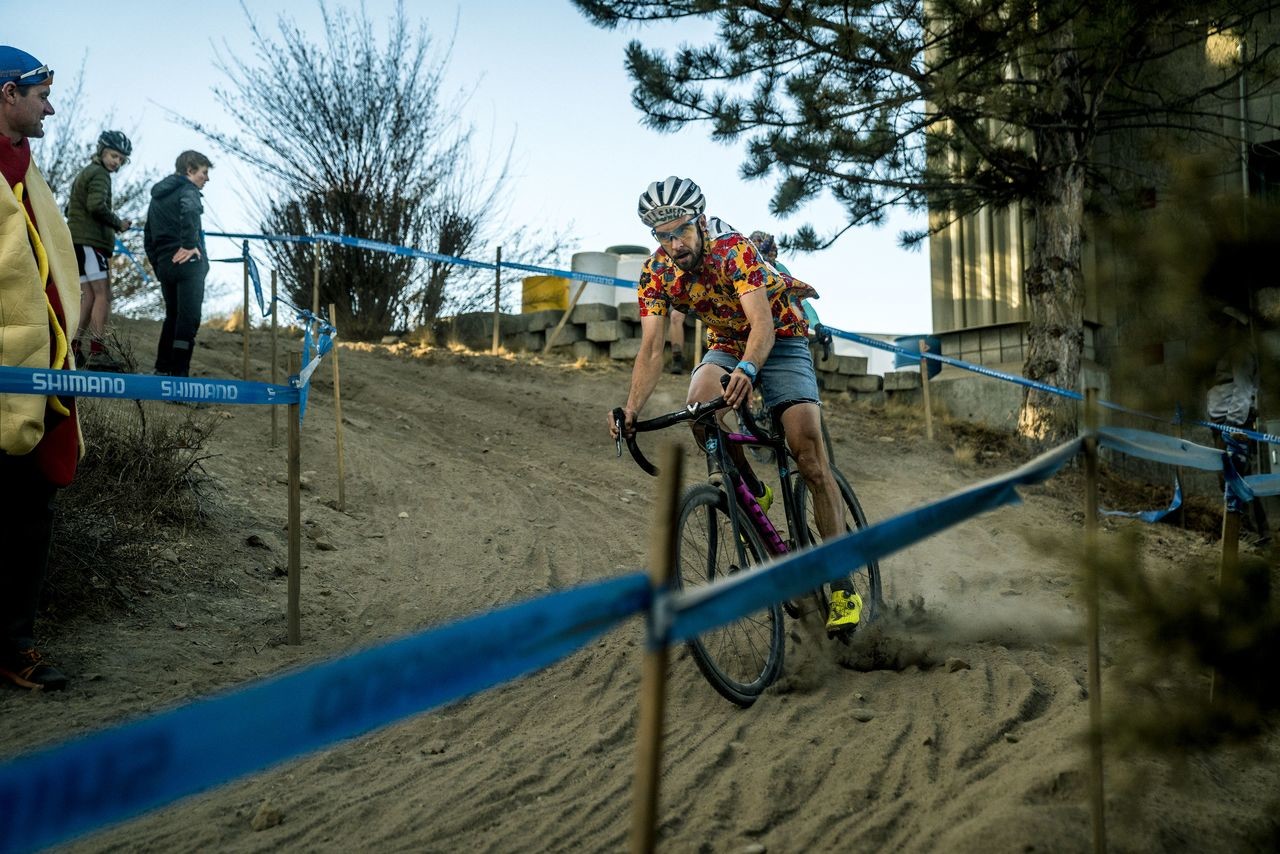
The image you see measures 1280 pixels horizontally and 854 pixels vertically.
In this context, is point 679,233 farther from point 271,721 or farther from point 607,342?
point 607,342

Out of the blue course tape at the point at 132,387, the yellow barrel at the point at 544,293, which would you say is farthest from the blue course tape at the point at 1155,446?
the yellow barrel at the point at 544,293

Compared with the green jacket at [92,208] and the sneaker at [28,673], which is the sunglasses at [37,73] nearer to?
the sneaker at [28,673]

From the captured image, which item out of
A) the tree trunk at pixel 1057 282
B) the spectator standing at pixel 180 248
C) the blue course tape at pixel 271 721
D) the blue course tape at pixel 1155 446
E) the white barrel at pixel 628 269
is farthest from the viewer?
the white barrel at pixel 628 269

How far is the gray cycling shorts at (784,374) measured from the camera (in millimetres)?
4965

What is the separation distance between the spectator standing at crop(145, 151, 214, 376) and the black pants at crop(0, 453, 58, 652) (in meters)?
5.07

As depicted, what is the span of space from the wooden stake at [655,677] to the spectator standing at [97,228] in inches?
307

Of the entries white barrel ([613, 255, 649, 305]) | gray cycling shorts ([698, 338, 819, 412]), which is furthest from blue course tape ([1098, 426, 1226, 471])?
white barrel ([613, 255, 649, 305])

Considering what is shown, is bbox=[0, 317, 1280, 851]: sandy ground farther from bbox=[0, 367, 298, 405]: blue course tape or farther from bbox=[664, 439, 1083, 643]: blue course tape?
bbox=[0, 367, 298, 405]: blue course tape

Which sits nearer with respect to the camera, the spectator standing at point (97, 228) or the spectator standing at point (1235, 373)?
the spectator standing at point (1235, 373)

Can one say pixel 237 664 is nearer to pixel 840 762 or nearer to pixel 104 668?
pixel 104 668

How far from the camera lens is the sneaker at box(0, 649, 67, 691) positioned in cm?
408

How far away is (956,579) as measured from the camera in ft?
23.2

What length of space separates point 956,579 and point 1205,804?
13.6 ft

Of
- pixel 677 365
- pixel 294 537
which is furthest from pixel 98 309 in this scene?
pixel 677 365
